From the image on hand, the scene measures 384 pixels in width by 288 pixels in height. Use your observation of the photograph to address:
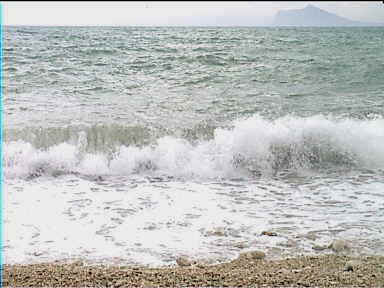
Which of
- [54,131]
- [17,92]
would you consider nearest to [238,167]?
[54,131]

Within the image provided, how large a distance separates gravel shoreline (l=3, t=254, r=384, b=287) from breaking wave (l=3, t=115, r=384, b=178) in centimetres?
364

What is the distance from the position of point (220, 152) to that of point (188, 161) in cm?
70

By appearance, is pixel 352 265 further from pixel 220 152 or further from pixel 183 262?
pixel 220 152

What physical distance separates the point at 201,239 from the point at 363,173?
3.75 metres

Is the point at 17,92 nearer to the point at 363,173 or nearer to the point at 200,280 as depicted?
the point at 363,173

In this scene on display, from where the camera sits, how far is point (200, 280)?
3.60 metres

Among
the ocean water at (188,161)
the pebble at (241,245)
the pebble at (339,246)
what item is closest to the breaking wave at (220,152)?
the ocean water at (188,161)

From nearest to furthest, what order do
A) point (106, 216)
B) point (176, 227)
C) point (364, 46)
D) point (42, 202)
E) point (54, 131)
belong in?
point (176, 227) < point (106, 216) < point (42, 202) < point (54, 131) < point (364, 46)

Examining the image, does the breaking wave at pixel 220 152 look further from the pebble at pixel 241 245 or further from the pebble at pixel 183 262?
the pebble at pixel 183 262

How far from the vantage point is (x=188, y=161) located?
27.2 feet

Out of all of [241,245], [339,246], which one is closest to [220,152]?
[241,245]

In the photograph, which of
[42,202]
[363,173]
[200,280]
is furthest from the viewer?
[363,173]

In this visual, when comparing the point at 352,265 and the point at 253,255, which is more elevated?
the point at 352,265

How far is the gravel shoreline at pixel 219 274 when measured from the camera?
3.52 metres
